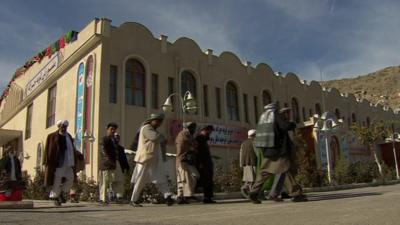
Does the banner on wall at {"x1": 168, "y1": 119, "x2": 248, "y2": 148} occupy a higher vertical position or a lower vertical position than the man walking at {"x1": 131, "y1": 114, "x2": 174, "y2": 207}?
higher

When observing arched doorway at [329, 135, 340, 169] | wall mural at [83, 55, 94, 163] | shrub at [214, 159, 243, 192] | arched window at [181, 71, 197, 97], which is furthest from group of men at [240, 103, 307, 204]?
arched doorway at [329, 135, 340, 169]

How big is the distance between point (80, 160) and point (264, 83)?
55.6 ft

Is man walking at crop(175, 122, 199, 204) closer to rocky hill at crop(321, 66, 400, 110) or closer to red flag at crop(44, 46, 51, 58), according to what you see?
red flag at crop(44, 46, 51, 58)

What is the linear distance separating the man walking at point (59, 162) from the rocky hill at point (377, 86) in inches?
2348

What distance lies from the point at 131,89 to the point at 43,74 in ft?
24.4

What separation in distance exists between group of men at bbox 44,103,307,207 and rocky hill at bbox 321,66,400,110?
2290 inches

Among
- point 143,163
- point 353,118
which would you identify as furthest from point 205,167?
point 353,118

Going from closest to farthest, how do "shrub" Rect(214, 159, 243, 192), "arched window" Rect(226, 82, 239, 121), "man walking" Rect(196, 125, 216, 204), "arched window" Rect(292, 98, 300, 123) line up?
"man walking" Rect(196, 125, 216, 204) < "shrub" Rect(214, 159, 243, 192) < "arched window" Rect(226, 82, 239, 121) < "arched window" Rect(292, 98, 300, 123)

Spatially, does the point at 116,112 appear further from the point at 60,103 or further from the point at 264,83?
the point at 264,83

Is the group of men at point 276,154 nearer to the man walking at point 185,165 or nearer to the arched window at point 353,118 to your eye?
the man walking at point 185,165

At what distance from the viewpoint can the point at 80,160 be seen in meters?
9.53

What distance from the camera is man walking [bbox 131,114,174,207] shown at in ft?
26.5

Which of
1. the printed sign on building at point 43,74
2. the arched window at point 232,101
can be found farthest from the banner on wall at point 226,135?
the printed sign on building at point 43,74

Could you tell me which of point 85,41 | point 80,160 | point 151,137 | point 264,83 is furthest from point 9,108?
point 151,137
